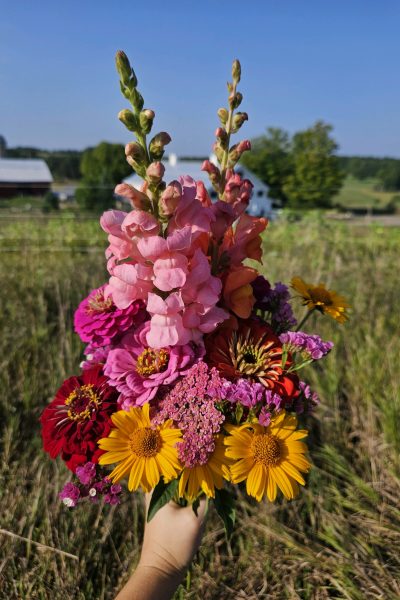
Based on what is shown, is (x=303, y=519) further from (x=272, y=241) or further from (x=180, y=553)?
(x=272, y=241)

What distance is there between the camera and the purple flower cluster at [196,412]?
71 centimetres

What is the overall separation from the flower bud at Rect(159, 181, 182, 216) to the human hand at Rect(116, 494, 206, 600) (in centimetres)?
59

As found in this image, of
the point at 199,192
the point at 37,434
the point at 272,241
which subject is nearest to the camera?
the point at 199,192

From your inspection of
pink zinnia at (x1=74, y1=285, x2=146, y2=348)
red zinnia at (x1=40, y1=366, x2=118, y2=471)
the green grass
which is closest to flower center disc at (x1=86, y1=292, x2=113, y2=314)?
pink zinnia at (x1=74, y1=285, x2=146, y2=348)

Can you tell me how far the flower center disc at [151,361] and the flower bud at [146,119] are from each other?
1.17 ft

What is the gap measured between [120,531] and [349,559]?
72 centimetres

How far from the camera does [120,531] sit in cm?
154

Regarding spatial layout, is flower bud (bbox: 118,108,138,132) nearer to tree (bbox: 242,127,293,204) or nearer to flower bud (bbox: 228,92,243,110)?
flower bud (bbox: 228,92,243,110)

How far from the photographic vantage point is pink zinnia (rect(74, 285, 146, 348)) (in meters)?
0.80

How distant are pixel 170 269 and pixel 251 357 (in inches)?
8.6

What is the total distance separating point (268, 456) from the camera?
0.74m

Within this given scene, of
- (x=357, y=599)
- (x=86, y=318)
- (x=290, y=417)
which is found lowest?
(x=357, y=599)

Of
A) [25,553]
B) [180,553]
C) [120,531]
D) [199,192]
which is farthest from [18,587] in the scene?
[199,192]

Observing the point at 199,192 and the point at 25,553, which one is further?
the point at 25,553
